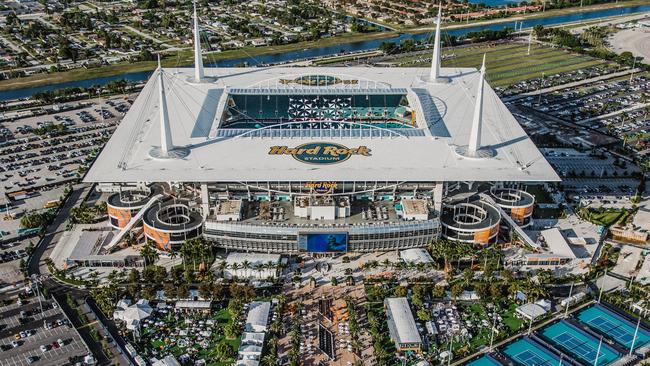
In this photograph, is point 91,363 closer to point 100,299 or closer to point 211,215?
point 100,299

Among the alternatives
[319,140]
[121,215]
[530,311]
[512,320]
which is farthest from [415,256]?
[121,215]

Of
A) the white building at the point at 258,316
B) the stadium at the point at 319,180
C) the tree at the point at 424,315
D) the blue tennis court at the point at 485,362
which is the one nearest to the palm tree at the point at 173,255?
the stadium at the point at 319,180

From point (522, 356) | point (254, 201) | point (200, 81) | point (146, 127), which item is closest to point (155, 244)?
point (254, 201)

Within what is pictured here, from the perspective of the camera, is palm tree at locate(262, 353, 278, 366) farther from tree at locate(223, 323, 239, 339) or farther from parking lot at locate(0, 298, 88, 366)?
parking lot at locate(0, 298, 88, 366)

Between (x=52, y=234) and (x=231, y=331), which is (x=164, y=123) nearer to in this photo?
(x=52, y=234)

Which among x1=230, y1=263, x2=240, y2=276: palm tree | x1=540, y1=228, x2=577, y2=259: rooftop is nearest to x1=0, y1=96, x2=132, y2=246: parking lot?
x1=230, y1=263, x2=240, y2=276: palm tree

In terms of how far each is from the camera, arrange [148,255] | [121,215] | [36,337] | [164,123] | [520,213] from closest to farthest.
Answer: [36,337] → [148,255] → [164,123] → [121,215] → [520,213]
